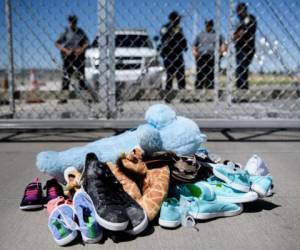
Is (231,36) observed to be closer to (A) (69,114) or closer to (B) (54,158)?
(A) (69,114)

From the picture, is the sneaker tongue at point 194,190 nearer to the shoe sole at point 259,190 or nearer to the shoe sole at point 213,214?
the shoe sole at point 213,214

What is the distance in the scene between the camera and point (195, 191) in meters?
2.07

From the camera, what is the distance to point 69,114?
4203mm

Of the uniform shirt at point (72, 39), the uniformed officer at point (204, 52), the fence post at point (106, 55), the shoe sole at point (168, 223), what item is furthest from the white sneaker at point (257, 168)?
the uniformed officer at point (204, 52)

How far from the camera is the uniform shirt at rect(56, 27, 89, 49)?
4578 millimetres

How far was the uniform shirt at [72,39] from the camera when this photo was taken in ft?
15.0

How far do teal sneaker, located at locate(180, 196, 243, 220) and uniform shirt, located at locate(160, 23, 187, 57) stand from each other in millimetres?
2474

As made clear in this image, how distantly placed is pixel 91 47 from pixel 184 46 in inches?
35.9

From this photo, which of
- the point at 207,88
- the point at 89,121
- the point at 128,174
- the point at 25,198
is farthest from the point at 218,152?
the point at 207,88

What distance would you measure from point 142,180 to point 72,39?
3.36m

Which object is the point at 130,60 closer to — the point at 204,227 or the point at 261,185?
the point at 261,185

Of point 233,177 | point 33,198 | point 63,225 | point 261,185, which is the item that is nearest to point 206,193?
point 233,177

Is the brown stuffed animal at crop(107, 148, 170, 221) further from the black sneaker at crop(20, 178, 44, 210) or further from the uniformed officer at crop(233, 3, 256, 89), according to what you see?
the uniformed officer at crop(233, 3, 256, 89)

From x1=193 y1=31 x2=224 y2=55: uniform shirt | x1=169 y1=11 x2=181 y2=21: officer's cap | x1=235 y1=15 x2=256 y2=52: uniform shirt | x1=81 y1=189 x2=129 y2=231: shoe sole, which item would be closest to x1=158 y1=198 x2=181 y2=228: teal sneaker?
x1=81 y1=189 x2=129 y2=231: shoe sole
